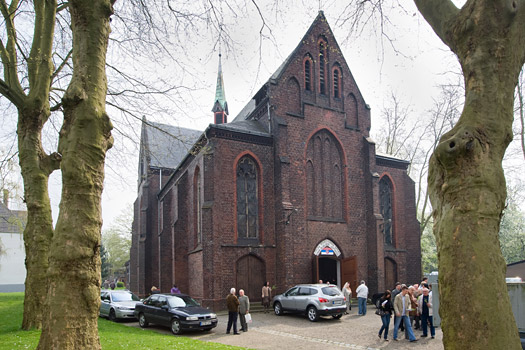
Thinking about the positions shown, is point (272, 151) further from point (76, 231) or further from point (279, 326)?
point (76, 231)

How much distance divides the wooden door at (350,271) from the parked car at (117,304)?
11.0 m

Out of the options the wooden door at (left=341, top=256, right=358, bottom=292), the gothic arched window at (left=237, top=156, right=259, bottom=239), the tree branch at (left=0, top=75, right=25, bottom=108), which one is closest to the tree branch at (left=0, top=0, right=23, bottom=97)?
the tree branch at (left=0, top=75, right=25, bottom=108)

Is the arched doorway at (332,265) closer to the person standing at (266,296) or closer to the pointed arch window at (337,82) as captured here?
the person standing at (266,296)

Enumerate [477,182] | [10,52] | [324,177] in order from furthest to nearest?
[324,177] → [10,52] → [477,182]

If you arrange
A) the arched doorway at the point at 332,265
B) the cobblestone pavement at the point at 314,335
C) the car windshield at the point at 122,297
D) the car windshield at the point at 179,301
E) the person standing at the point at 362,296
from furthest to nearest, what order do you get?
1. the arched doorway at the point at 332,265
2. the car windshield at the point at 122,297
3. the person standing at the point at 362,296
4. the car windshield at the point at 179,301
5. the cobblestone pavement at the point at 314,335

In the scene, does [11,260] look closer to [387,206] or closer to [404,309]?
[387,206]

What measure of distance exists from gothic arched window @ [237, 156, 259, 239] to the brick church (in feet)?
0.17

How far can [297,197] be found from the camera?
23.6 m

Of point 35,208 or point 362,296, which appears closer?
point 35,208

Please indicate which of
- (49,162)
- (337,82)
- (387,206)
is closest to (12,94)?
(49,162)

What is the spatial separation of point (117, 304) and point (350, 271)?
1201 centimetres

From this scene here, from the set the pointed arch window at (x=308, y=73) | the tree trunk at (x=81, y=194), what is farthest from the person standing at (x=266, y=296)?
the tree trunk at (x=81, y=194)

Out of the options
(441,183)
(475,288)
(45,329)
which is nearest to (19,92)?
(45,329)

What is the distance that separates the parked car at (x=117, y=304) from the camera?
18.8m
